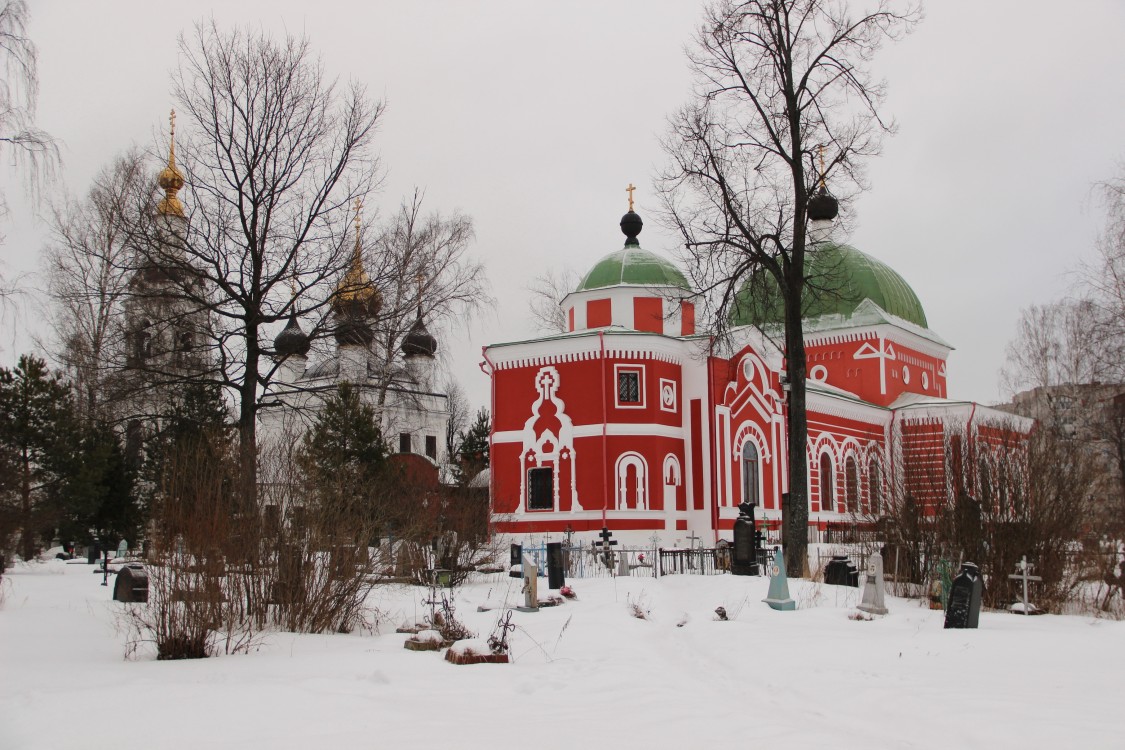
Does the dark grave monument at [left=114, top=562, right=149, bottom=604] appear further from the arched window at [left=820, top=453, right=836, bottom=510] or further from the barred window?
the arched window at [left=820, top=453, right=836, bottom=510]

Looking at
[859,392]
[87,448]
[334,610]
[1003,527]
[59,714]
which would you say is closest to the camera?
[59,714]

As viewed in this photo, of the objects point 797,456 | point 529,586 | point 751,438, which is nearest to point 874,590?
point 797,456

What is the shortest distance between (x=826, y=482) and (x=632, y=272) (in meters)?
11.4

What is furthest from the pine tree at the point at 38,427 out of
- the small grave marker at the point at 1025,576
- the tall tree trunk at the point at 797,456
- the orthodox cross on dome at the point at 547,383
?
the small grave marker at the point at 1025,576

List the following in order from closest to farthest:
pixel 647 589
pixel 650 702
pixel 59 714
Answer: pixel 59 714 < pixel 650 702 < pixel 647 589

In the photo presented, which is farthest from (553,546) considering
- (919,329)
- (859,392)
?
(919,329)

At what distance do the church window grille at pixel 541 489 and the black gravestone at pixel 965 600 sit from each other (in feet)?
61.1

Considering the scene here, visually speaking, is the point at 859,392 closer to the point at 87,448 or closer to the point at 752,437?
the point at 752,437

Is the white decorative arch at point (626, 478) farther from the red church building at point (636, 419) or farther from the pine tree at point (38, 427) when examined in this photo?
the pine tree at point (38, 427)

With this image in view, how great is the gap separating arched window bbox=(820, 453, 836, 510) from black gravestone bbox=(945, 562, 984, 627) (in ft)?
81.5

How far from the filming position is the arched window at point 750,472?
101ft

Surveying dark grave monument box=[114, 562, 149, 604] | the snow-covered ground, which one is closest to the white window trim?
the snow-covered ground

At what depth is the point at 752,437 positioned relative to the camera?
3114 cm

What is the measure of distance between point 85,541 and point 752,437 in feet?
66.4
